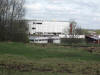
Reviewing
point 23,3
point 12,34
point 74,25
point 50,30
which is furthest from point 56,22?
point 12,34

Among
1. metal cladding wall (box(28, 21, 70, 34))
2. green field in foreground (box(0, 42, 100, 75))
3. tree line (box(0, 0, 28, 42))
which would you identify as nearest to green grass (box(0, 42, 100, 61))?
green field in foreground (box(0, 42, 100, 75))

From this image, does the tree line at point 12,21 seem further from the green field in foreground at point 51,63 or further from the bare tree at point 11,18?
the green field in foreground at point 51,63

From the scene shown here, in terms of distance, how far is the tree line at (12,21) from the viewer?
2398 inches

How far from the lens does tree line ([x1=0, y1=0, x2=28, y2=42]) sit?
200ft

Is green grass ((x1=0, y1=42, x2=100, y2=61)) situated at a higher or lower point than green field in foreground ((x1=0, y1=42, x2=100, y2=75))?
lower

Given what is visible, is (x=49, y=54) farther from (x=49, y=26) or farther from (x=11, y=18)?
(x=49, y=26)

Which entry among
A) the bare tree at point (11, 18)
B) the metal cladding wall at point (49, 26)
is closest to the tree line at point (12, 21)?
the bare tree at point (11, 18)

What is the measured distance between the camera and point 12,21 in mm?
70812

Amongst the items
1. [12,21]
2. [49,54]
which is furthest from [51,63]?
[12,21]

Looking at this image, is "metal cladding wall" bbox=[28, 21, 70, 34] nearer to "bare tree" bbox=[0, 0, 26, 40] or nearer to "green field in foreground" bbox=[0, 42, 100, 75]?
"bare tree" bbox=[0, 0, 26, 40]

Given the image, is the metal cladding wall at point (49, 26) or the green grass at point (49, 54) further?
the metal cladding wall at point (49, 26)

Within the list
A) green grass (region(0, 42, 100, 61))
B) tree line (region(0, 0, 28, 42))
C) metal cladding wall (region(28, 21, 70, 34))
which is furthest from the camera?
metal cladding wall (region(28, 21, 70, 34))

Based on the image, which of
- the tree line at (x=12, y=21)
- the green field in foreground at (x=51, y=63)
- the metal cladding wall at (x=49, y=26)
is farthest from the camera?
the metal cladding wall at (x=49, y=26)

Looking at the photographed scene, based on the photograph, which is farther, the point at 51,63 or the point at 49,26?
the point at 49,26
